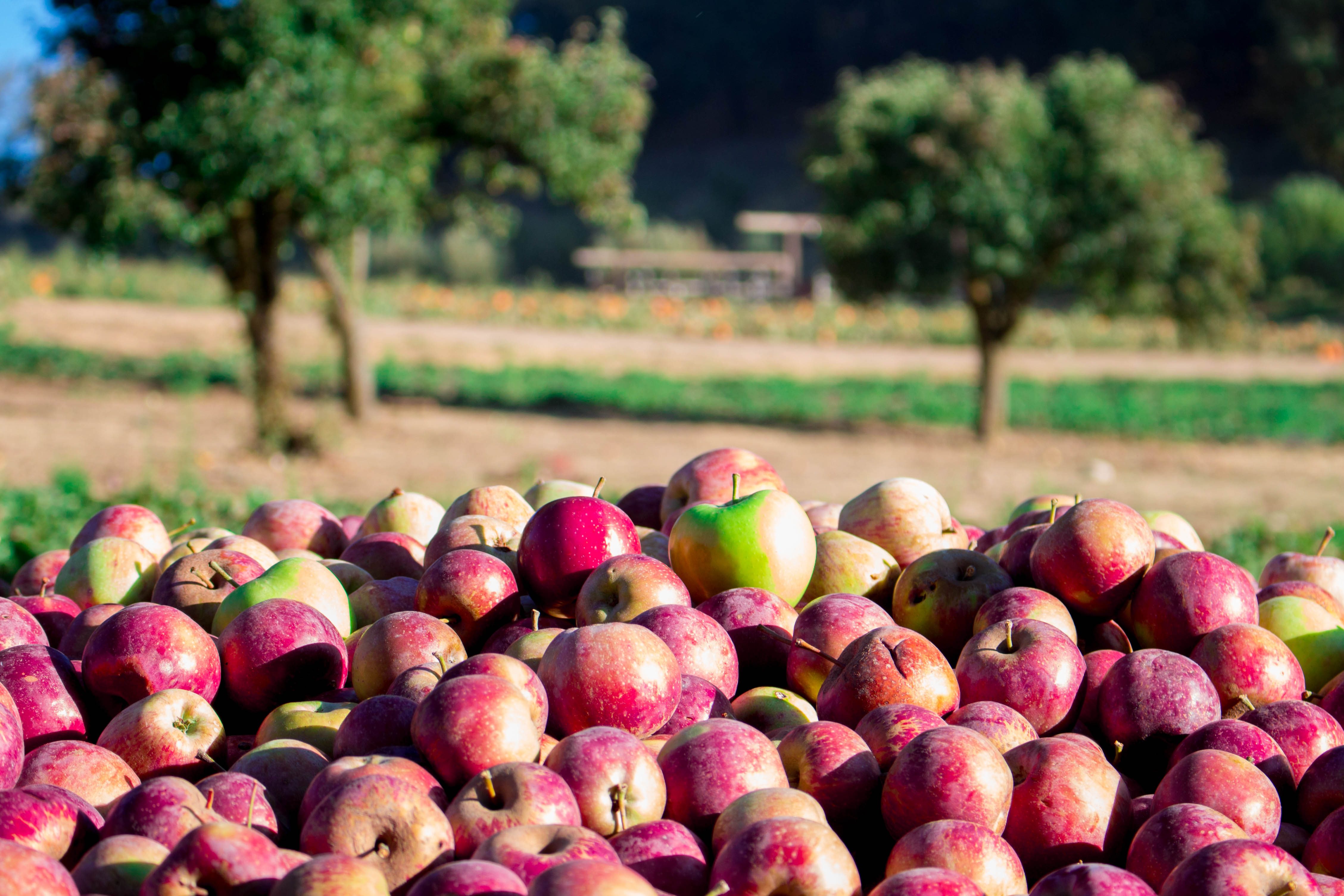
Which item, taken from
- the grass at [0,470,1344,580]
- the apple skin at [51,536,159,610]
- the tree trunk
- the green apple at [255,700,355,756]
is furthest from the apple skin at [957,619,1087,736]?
the tree trunk

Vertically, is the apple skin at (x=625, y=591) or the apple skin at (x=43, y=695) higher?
the apple skin at (x=625, y=591)

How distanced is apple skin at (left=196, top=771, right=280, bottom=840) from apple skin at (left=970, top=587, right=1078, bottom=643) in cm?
122

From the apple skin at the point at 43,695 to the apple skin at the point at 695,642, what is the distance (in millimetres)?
930

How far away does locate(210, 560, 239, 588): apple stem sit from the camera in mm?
2275

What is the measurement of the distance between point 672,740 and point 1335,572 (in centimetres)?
178

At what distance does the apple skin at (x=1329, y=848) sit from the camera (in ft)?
5.31

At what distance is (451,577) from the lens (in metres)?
2.17

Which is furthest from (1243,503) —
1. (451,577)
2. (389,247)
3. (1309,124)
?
(1309,124)

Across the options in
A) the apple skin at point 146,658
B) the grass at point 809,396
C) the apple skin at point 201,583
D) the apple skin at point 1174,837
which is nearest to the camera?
the apple skin at point 1174,837

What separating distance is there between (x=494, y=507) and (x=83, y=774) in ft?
3.68

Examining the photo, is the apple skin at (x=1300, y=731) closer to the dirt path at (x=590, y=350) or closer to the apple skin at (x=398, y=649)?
the apple skin at (x=398, y=649)

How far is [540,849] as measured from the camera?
1456mm

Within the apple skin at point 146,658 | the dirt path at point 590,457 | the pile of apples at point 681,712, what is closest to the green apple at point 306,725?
the pile of apples at point 681,712

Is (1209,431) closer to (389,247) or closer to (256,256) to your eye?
(256,256)
